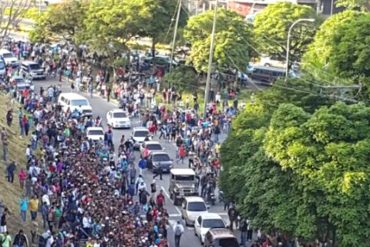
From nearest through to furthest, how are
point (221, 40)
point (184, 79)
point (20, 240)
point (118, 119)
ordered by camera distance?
1. point (20, 240)
2. point (118, 119)
3. point (221, 40)
4. point (184, 79)

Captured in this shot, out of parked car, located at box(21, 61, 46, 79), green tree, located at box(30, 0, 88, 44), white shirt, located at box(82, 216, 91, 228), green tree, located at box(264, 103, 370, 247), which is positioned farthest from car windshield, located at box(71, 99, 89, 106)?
green tree, located at box(264, 103, 370, 247)

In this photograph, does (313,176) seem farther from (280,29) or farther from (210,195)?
(280,29)

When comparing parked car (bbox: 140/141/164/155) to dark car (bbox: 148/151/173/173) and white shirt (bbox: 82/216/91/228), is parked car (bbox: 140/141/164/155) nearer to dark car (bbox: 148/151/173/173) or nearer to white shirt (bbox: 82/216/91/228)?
dark car (bbox: 148/151/173/173)

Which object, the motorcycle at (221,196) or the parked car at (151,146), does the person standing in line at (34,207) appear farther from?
the parked car at (151,146)

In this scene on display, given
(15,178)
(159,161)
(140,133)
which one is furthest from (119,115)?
(15,178)

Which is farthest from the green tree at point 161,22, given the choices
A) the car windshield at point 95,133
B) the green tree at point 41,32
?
the car windshield at point 95,133

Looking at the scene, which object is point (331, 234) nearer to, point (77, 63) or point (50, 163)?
point (50, 163)

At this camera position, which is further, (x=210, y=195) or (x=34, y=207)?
(x=210, y=195)
